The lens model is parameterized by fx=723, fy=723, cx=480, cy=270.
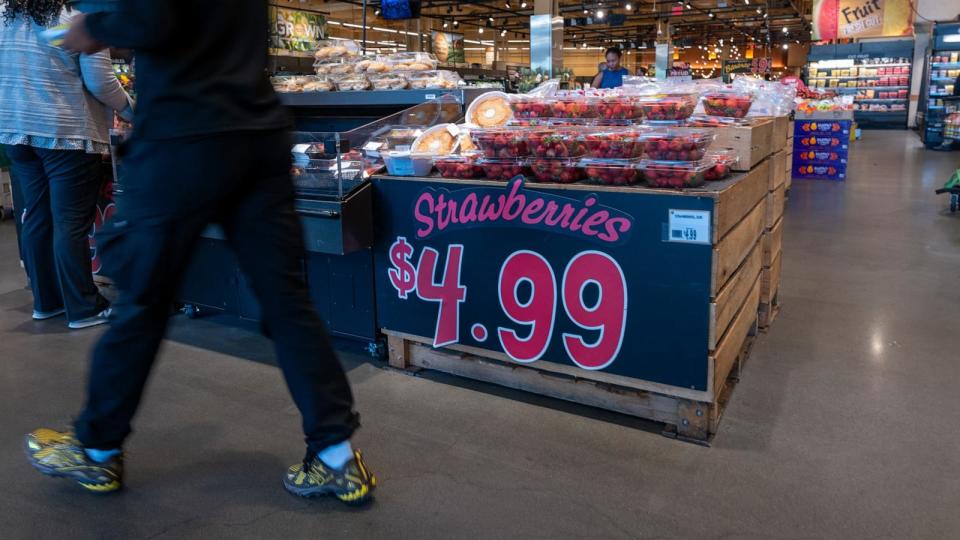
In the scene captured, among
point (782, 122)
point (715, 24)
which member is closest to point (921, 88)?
point (715, 24)

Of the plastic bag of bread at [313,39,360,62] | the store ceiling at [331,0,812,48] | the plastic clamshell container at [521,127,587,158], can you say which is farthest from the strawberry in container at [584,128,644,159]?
the store ceiling at [331,0,812,48]

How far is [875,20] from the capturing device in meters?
15.9

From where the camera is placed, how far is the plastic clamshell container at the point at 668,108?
2795mm

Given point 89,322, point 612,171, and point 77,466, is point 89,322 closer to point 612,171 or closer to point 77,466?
point 77,466

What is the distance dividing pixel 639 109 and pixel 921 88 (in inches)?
769

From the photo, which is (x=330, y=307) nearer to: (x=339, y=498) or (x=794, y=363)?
(x=339, y=498)

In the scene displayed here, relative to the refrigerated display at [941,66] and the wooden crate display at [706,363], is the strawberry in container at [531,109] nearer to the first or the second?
the wooden crate display at [706,363]

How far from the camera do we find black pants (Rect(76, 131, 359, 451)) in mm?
1649

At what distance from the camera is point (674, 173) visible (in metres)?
2.26

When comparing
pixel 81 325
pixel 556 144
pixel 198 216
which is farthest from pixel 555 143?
pixel 81 325

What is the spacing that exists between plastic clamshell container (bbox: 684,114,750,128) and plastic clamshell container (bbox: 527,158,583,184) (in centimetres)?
63

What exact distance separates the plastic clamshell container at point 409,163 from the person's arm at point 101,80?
1.38m

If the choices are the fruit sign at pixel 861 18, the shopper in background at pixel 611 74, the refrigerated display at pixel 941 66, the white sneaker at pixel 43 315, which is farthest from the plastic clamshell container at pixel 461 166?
the fruit sign at pixel 861 18

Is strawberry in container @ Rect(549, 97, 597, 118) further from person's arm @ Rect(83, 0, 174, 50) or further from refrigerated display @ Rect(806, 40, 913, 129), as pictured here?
refrigerated display @ Rect(806, 40, 913, 129)
